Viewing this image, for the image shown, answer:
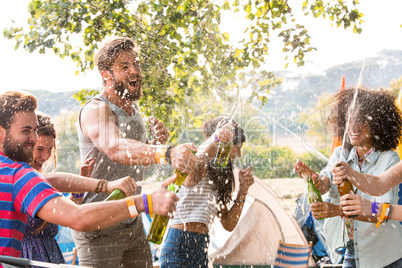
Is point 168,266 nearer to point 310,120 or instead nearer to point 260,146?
point 310,120

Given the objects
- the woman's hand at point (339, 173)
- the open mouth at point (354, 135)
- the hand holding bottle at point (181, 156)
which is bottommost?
the woman's hand at point (339, 173)

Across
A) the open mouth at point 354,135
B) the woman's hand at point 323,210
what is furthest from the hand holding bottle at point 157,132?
the open mouth at point 354,135

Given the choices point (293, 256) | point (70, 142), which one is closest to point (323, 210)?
point (293, 256)

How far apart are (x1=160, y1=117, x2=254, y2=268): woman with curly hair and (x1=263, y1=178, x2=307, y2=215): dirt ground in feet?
20.3

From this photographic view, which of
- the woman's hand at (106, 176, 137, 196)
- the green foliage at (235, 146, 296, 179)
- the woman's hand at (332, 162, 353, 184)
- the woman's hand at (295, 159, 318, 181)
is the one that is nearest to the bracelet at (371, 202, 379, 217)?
the woman's hand at (332, 162, 353, 184)

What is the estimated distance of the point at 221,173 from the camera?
6.69 feet

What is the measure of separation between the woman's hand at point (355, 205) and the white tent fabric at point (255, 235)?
114 inches

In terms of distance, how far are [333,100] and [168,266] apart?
3.73 ft

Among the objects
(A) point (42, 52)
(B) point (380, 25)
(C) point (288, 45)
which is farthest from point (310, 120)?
(A) point (42, 52)

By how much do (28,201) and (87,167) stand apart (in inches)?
23.2

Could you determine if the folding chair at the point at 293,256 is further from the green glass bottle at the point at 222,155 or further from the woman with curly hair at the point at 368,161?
the green glass bottle at the point at 222,155

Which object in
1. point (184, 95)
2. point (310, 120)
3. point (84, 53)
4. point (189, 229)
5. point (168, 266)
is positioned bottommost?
point (168, 266)

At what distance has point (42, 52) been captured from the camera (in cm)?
321

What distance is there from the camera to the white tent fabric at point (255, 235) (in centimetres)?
427
